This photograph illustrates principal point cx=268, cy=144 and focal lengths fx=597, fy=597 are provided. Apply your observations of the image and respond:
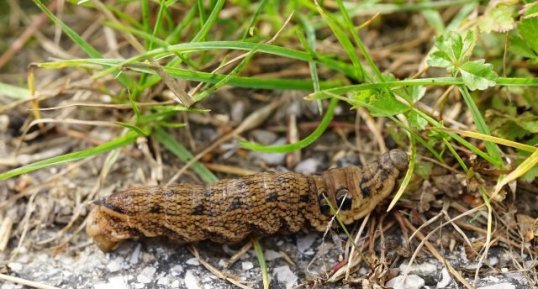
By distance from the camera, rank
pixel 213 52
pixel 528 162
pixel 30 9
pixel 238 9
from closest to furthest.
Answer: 1. pixel 528 162
2. pixel 213 52
3. pixel 238 9
4. pixel 30 9

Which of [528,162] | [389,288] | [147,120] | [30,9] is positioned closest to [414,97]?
[528,162]

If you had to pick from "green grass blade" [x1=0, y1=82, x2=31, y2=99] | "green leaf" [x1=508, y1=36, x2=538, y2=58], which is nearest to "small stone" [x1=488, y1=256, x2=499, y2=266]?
"green leaf" [x1=508, y1=36, x2=538, y2=58]

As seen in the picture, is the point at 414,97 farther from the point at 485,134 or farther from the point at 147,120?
the point at 147,120

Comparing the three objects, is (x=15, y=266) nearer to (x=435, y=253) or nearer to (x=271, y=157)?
(x=271, y=157)

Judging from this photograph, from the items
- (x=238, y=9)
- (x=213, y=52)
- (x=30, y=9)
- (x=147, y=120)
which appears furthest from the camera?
(x=30, y=9)

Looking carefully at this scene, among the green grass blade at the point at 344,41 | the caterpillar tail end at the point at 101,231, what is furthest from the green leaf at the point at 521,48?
the caterpillar tail end at the point at 101,231

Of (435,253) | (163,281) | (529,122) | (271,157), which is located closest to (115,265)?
(163,281)

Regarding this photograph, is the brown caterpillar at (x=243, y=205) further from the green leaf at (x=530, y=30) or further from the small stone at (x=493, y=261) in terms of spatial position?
the green leaf at (x=530, y=30)

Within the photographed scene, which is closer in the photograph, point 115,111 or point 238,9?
point 115,111
